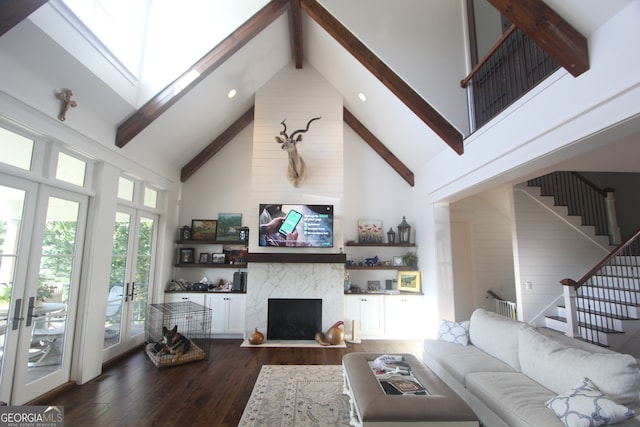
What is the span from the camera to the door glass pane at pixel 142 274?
461 centimetres

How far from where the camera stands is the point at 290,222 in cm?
523

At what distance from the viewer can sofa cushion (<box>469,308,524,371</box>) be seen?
284 cm

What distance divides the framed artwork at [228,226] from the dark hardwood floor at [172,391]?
2089 mm

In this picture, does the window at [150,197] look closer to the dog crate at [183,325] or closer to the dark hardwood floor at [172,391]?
the dog crate at [183,325]

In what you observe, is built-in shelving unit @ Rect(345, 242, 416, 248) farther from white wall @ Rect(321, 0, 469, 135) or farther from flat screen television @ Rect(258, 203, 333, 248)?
white wall @ Rect(321, 0, 469, 135)

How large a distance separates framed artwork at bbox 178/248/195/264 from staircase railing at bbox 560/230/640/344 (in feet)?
20.8

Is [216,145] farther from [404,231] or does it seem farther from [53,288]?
[404,231]

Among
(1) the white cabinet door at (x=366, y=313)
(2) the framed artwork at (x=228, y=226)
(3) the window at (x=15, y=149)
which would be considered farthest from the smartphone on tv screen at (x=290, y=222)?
(3) the window at (x=15, y=149)

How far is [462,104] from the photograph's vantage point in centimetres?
400

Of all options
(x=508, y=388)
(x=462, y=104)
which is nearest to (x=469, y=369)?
(x=508, y=388)

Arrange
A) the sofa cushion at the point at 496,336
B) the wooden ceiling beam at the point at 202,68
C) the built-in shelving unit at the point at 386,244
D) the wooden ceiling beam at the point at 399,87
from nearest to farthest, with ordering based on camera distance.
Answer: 1. the sofa cushion at the point at 496,336
2. the wooden ceiling beam at the point at 202,68
3. the wooden ceiling beam at the point at 399,87
4. the built-in shelving unit at the point at 386,244

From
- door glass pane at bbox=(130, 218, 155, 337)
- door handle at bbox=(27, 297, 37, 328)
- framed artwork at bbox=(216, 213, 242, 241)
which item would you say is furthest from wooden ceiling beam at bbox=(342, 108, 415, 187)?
door handle at bbox=(27, 297, 37, 328)

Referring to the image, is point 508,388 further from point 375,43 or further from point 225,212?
point 225,212

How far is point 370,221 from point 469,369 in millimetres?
3454
